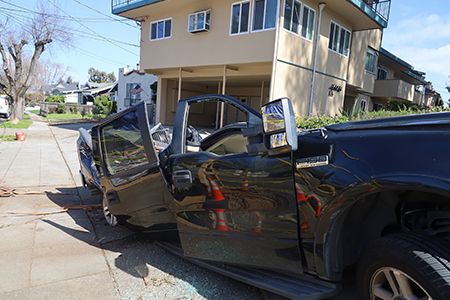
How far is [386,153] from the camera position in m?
1.61

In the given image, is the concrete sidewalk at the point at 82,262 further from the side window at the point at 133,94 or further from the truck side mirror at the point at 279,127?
the side window at the point at 133,94

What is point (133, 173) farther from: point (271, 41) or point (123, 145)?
point (271, 41)

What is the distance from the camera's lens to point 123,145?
3.29 m

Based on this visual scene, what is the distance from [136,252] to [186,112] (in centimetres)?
176

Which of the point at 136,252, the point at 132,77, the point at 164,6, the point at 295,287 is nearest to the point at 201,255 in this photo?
the point at 295,287

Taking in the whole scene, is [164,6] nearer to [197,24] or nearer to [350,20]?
[197,24]

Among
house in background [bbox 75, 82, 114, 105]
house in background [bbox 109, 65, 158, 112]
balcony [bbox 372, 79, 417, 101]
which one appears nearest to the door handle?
balcony [bbox 372, 79, 417, 101]

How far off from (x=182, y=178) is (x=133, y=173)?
2.32ft

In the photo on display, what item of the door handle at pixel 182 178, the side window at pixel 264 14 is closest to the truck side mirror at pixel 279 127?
the door handle at pixel 182 178

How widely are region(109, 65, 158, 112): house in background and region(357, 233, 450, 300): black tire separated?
79.2ft

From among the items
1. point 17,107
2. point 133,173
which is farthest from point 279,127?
point 17,107

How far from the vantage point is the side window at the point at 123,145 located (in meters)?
3.02

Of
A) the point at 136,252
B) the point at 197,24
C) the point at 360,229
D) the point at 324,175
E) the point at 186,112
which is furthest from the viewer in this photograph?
the point at 197,24

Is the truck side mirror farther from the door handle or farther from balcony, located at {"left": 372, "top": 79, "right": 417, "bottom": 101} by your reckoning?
balcony, located at {"left": 372, "top": 79, "right": 417, "bottom": 101}
